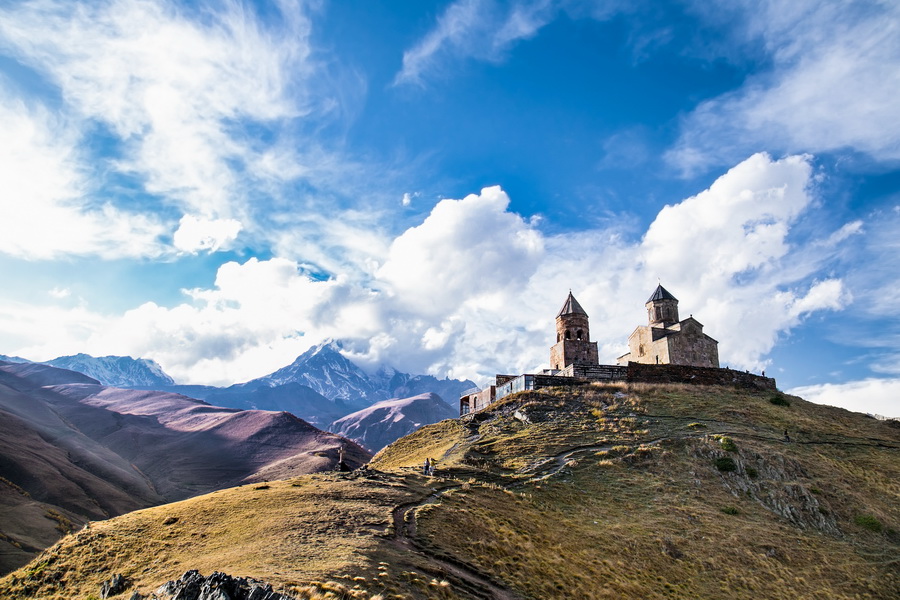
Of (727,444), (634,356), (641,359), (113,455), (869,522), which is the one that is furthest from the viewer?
(113,455)

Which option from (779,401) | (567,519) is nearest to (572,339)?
(779,401)

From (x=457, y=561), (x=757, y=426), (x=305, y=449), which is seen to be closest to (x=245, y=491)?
(x=457, y=561)

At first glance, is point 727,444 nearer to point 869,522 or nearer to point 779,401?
point 869,522

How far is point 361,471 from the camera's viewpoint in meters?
32.5

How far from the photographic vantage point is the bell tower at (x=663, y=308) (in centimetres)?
7056

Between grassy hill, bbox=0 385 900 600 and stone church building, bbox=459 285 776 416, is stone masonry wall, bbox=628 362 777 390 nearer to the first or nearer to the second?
stone church building, bbox=459 285 776 416

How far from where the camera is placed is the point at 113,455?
131 m

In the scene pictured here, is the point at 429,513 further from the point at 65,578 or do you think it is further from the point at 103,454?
the point at 103,454

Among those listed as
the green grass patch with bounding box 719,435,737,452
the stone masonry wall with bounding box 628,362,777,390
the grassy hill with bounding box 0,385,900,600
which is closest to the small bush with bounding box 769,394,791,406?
the stone masonry wall with bounding box 628,362,777,390

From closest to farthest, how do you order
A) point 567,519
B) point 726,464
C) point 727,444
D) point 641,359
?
point 567,519, point 726,464, point 727,444, point 641,359

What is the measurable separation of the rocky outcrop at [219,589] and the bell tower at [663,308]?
65.2m

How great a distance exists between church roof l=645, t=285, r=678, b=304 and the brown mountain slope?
2973 inches

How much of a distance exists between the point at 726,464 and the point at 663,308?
35230 millimetres

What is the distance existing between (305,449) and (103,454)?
47.6m
